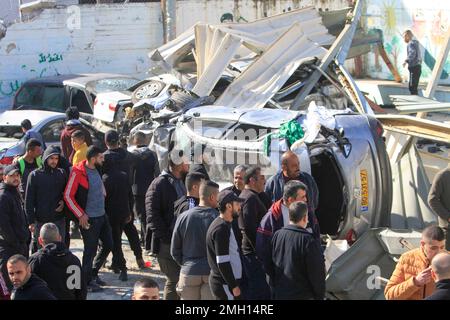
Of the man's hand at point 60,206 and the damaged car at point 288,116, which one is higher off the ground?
the damaged car at point 288,116

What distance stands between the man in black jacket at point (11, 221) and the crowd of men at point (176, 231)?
0.03 ft

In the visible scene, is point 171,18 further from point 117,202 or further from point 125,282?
point 125,282

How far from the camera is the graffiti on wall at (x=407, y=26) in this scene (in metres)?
22.2

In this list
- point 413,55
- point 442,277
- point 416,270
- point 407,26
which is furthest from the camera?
point 407,26

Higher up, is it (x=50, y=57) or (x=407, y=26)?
(x=407, y=26)

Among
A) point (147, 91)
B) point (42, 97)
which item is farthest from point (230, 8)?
point (147, 91)

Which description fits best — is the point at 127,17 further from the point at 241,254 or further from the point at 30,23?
the point at 241,254

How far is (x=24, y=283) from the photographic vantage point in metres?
6.73

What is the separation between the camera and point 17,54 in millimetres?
21344

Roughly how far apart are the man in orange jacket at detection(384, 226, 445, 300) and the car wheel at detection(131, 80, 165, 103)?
25.7ft

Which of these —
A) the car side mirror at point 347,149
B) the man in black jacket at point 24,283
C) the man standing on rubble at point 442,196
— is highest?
the man in black jacket at point 24,283

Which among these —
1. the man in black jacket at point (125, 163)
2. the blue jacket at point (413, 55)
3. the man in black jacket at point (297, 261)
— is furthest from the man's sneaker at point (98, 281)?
the blue jacket at point (413, 55)

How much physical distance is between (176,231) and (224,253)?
0.70m

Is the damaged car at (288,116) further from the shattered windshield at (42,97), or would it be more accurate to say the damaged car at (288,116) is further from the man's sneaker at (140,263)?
the shattered windshield at (42,97)
